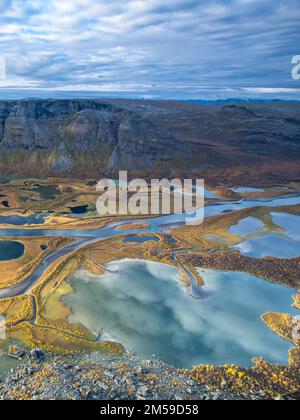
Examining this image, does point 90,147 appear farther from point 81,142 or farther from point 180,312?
point 180,312

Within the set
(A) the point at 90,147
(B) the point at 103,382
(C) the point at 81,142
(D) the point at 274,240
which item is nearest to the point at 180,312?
(B) the point at 103,382

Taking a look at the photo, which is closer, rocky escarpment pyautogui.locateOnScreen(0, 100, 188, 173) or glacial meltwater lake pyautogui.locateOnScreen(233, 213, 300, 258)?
glacial meltwater lake pyautogui.locateOnScreen(233, 213, 300, 258)

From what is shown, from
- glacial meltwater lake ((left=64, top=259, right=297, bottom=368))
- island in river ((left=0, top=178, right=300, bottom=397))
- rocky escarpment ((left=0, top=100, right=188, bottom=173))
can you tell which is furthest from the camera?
rocky escarpment ((left=0, top=100, right=188, bottom=173))

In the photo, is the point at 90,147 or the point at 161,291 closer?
the point at 161,291

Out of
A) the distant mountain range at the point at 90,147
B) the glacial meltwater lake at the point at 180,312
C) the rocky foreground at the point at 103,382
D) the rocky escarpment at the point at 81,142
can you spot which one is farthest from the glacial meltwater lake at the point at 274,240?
the rocky escarpment at the point at 81,142

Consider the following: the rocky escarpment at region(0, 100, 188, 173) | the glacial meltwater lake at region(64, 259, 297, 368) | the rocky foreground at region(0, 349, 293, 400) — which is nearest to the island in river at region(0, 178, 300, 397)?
the glacial meltwater lake at region(64, 259, 297, 368)

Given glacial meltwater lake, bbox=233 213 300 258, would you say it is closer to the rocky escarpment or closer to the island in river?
the island in river
